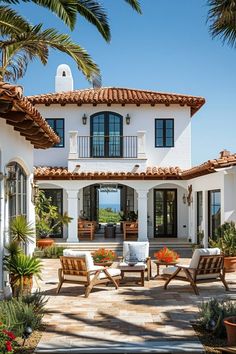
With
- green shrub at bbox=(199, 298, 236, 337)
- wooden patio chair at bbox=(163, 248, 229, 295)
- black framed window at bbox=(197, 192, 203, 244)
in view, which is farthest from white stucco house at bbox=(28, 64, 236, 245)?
green shrub at bbox=(199, 298, 236, 337)

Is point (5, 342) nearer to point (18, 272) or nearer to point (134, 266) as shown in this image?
point (18, 272)

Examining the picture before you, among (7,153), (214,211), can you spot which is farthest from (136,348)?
(214,211)

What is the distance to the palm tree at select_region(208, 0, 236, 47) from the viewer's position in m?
9.95

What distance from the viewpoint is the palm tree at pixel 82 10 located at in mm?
9961

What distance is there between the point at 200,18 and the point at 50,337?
7658 mm

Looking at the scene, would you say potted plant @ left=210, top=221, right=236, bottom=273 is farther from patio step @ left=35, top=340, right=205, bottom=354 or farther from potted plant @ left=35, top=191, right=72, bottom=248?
patio step @ left=35, top=340, right=205, bottom=354

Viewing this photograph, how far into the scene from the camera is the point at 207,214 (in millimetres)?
18312

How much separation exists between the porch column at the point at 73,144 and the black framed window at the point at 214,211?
683 cm

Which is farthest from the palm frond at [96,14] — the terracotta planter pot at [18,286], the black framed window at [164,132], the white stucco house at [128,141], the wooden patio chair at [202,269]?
the black framed window at [164,132]

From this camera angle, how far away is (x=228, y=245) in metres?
14.6

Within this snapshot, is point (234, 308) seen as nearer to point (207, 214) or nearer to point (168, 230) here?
point (207, 214)

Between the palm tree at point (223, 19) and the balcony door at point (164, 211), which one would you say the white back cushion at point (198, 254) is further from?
the balcony door at point (164, 211)

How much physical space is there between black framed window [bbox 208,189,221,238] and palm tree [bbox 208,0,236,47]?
7.49 m

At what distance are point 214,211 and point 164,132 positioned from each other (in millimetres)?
6998
